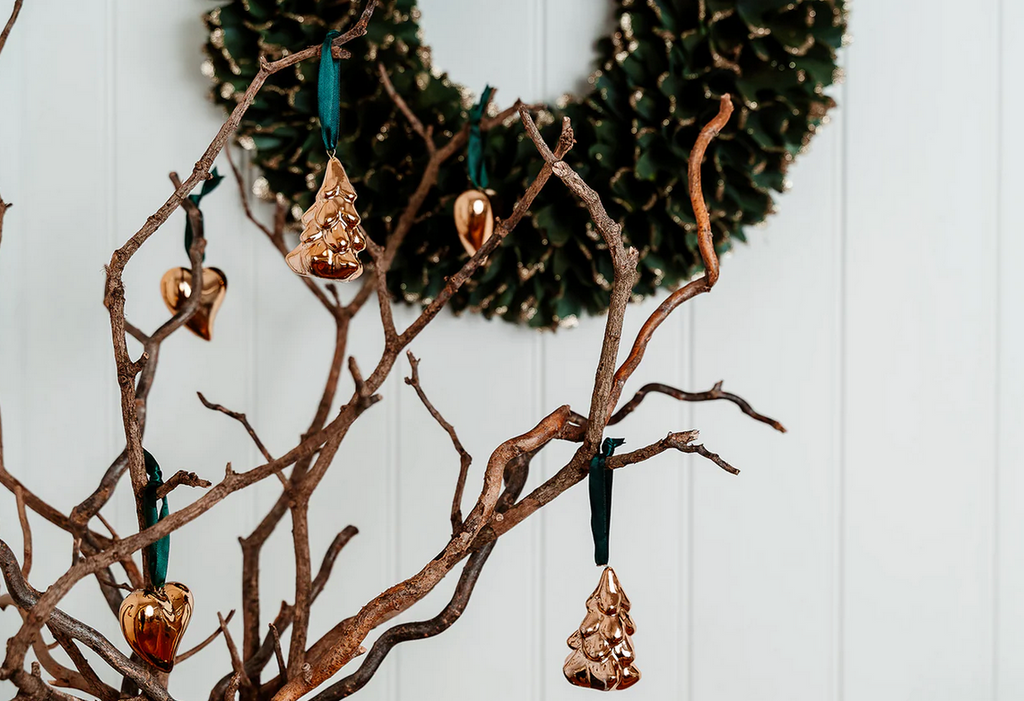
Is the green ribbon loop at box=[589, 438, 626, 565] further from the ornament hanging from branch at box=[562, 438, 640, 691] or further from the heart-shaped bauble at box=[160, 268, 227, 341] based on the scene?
the heart-shaped bauble at box=[160, 268, 227, 341]

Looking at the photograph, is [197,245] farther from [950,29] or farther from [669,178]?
[950,29]

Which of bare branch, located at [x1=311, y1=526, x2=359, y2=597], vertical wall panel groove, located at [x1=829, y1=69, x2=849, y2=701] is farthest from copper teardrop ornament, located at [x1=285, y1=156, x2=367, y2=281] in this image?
vertical wall panel groove, located at [x1=829, y1=69, x2=849, y2=701]

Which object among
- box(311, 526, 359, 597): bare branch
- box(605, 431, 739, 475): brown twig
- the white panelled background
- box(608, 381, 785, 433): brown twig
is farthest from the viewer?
the white panelled background

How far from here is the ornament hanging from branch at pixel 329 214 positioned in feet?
2.00

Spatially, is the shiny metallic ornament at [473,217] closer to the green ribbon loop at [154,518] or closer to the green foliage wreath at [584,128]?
the green foliage wreath at [584,128]

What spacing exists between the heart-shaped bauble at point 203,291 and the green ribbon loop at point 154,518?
10.1 inches

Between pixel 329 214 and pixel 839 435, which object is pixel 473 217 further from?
pixel 839 435

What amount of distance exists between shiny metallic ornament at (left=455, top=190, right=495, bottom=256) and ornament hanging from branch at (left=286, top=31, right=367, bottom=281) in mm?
228

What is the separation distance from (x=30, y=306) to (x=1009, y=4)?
117 centimetres

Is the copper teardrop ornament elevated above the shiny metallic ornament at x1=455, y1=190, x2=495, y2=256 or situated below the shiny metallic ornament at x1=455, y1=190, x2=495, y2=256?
below

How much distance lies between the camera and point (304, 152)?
90 cm

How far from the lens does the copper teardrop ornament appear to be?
610mm

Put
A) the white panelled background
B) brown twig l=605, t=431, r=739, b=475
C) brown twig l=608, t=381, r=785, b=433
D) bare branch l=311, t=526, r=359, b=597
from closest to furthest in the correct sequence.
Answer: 1. brown twig l=605, t=431, r=739, b=475
2. brown twig l=608, t=381, r=785, b=433
3. bare branch l=311, t=526, r=359, b=597
4. the white panelled background

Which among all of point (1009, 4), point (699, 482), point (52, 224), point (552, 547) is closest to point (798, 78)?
point (1009, 4)
